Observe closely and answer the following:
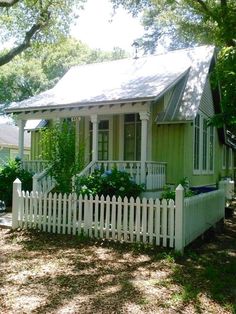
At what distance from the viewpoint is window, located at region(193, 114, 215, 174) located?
47.0 ft

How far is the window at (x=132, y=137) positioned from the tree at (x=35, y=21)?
8.08m

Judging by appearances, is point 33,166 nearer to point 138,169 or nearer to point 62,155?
point 62,155

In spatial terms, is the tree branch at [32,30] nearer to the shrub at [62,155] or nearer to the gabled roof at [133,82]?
the gabled roof at [133,82]

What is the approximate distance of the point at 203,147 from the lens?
15484mm

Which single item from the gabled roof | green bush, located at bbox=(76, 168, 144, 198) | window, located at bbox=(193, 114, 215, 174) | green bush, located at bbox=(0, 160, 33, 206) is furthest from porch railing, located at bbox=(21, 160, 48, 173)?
window, located at bbox=(193, 114, 215, 174)

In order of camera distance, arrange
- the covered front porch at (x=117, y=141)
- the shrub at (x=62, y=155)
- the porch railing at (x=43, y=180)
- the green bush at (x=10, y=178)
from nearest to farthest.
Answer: the shrub at (x=62, y=155), the porch railing at (x=43, y=180), the covered front porch at (x=117, y=141), the green bush at (x=10, y=178)

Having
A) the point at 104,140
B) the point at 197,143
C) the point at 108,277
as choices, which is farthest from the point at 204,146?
the point at 108,277

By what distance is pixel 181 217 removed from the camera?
24.3 feet

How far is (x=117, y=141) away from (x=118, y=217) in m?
6.92

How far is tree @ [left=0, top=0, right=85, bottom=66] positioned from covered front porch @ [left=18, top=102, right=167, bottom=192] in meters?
6.79

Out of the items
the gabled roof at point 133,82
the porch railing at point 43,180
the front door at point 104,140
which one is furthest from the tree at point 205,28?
the porch railing at point 43,180

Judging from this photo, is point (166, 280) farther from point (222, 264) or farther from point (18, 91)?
point (18, 91)

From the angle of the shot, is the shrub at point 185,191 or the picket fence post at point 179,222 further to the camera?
the shrub at point 185,191

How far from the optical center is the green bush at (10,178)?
13.1 metres
